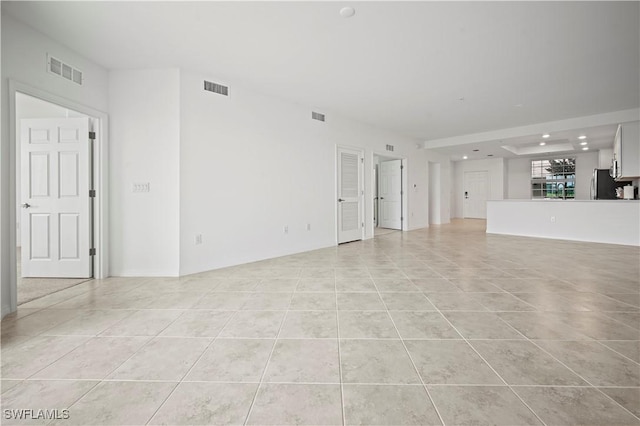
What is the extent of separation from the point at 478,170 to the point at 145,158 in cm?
1235

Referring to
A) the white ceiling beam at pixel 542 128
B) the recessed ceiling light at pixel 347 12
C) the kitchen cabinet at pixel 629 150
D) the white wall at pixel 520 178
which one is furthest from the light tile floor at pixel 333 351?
the white wall at pixel 520 178

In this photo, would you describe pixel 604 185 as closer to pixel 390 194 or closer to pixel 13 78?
pixel 390 194

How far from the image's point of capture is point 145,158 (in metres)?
3.79

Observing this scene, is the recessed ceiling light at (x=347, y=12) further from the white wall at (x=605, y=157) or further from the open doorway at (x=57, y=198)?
the white wall at (x=605, y=157)

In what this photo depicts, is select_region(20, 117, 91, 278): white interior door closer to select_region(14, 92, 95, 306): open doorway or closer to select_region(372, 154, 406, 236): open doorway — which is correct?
select_region(14, 92, 95, 306): open doorway

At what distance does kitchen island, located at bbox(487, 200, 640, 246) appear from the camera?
233 inches

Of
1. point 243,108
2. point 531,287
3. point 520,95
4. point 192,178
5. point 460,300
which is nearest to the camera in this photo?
point 460,300

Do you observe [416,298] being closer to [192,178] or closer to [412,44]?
[412,44]

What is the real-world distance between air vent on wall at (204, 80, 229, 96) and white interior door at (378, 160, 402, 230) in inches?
219

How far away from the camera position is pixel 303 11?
266 centimetres

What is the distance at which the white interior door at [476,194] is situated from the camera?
38.9 ft

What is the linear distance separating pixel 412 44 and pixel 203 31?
235 centimetres

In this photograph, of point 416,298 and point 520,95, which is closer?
point 416,298

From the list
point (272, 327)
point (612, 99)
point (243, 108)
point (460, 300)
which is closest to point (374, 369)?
point (272, 327)
